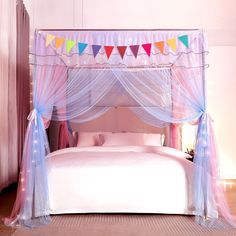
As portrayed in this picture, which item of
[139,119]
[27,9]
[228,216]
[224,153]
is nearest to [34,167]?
[228,216]

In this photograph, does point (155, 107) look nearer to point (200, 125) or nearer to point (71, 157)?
point (200, 125)

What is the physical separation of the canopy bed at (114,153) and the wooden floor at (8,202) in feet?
0.70

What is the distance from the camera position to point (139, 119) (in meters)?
5.58

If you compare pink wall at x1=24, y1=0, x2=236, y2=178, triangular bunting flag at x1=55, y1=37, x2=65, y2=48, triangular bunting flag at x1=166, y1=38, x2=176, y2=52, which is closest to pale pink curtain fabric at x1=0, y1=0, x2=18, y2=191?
pink wall at x1=24, y1=0, x2=236, y2=178

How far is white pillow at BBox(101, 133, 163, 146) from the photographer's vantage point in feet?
17.3

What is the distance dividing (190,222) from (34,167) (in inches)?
62.1

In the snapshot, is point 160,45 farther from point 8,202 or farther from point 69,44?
point 8,202

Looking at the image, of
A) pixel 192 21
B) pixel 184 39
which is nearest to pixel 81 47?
pixel 184 39

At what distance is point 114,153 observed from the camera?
416 centimetres

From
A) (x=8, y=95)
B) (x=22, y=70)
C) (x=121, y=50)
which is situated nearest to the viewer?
(x=121, y=50)

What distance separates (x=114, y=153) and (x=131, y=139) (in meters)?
1.16

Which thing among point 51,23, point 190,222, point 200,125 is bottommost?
point 190,222

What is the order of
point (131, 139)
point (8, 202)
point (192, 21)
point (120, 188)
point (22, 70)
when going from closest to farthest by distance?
1. point (120, 188)
2. point (8, 202)
3. point (131, 139)
4. point (22, 70)
5. point (192, 21)

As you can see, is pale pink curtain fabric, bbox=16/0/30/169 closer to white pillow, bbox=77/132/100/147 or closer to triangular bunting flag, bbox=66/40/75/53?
white pillow, bbox=77/132/100/147
